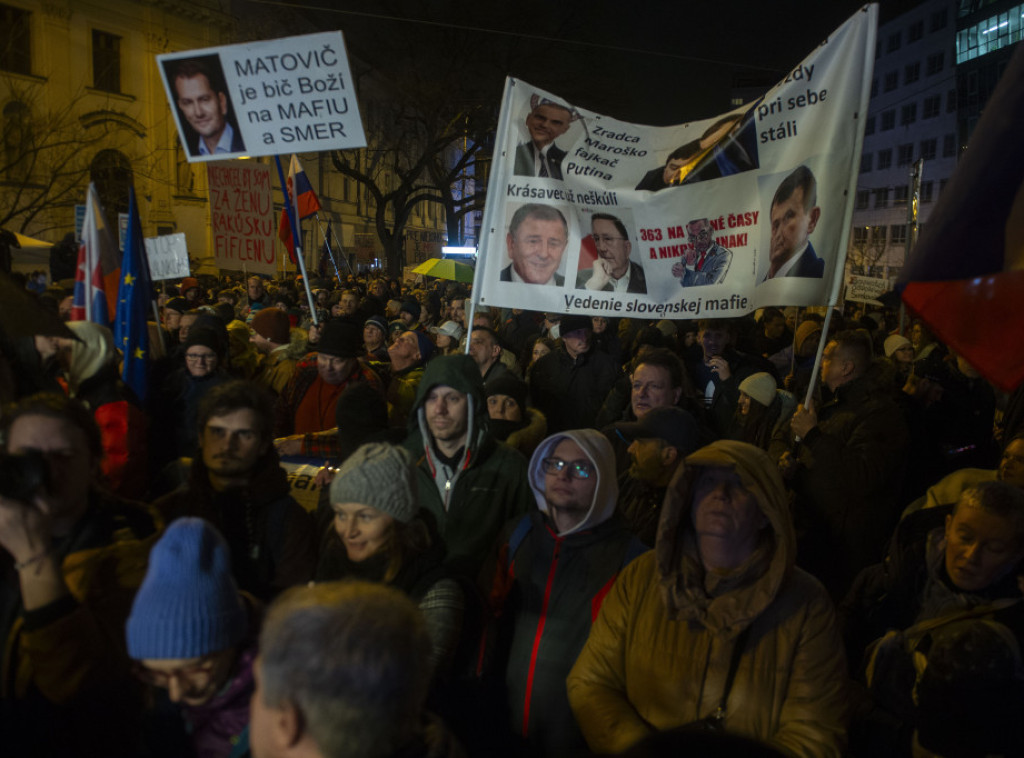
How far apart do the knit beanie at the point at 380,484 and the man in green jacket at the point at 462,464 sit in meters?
0.78

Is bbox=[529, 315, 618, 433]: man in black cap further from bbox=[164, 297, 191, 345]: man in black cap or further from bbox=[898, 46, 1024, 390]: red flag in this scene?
bbox=[898, 46, 1024, 390]: red flag

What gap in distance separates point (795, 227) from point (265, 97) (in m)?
3.83

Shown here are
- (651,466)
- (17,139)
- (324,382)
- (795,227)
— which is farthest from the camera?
(17,139)

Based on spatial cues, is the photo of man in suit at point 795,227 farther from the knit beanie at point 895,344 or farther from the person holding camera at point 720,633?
the knit beanie at point 895,344

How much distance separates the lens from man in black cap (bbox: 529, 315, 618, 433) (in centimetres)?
667

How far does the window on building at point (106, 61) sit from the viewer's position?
33594 mm

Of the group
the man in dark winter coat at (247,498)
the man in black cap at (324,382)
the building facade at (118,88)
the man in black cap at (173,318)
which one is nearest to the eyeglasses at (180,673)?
the man in dark winter coat at (247,498)

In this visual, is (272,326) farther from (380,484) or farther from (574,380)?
(380,484)

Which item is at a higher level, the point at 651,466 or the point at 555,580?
the point at 651,466

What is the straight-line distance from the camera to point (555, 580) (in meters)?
2.77

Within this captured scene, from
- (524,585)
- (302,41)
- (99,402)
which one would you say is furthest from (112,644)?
(302,41)

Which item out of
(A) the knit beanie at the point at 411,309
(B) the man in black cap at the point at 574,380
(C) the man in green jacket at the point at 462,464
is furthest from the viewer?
(A) the knit beanie at the point at 411,309

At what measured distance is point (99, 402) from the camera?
4004 millimetres

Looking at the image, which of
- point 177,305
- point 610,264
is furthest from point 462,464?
point 177,305
